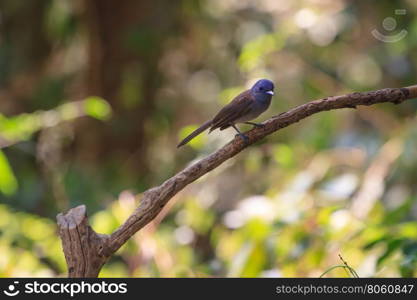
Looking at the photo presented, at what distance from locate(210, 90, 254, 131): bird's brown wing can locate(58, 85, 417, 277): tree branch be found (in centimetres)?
79

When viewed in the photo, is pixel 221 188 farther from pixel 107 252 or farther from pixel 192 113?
pixel 107 252

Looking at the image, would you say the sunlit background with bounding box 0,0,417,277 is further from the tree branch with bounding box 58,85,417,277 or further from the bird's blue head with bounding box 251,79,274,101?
the tree branch with bounding box 58,85,417,277

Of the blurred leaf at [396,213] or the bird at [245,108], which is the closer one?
the bird at [245,108]

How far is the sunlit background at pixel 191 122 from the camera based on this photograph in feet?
18.7

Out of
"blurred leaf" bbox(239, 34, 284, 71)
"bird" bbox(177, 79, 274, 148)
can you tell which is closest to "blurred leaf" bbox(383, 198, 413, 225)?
"bird" bbox(177, 79, 274, 148)

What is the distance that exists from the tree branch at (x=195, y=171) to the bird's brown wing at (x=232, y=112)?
0.79m

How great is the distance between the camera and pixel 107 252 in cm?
313

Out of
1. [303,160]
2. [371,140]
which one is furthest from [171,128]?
[303,160]

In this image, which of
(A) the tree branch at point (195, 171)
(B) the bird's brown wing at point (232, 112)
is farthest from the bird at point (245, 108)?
(A) the tree branch at point (195, 171)

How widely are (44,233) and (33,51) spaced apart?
436 cm

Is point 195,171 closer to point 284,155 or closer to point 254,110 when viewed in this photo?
point 254,110

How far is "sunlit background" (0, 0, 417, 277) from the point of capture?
570cm

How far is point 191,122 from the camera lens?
1112cm

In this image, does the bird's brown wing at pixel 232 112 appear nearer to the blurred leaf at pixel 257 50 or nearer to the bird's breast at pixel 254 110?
the bird's breast at pixel 254 110
